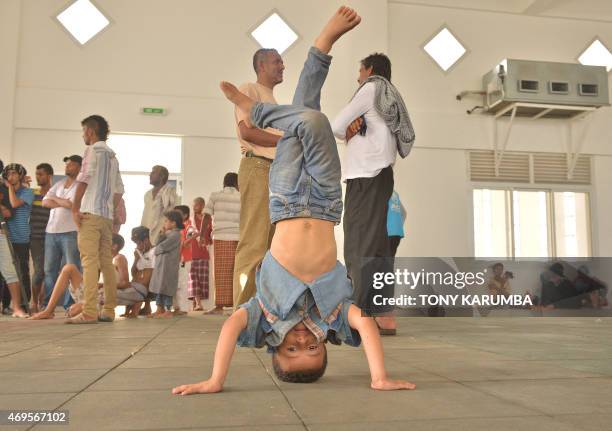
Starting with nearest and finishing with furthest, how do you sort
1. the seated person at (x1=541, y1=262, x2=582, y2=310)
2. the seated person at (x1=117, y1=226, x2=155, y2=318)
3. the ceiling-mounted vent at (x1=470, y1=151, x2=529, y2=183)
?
the seated person at (x1=117, y1=226, x2=155, y2=318) → the seated person at (x1=541, y1=262, x2=582, y2=310) → the ceiling-mounted vent at (x1=470, y1=151, x2=529, y2=183)

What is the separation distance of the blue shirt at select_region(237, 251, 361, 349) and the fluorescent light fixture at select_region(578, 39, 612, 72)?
30.0 feet

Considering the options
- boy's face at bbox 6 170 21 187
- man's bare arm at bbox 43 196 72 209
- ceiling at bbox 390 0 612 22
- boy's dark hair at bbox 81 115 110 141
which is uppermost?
ceiling at bbox 390 0 612 22

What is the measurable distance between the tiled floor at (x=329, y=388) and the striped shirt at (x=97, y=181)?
1.24 metres

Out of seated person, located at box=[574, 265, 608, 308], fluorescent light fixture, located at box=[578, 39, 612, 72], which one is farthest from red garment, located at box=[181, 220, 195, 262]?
fluorescent light fixture, located at box=[578, 39, 612, 72]

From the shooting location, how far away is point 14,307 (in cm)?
463

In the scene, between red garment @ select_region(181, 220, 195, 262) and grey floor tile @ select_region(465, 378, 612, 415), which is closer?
grey floor tile @ select_region(465, 378, 612, 415)

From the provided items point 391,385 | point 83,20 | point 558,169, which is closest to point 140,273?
point 391,385

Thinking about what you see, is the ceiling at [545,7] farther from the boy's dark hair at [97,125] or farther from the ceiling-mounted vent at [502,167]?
the boy's dark hair at [97,125]

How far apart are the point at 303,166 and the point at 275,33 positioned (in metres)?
6.91

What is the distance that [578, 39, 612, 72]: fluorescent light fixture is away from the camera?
9016mm

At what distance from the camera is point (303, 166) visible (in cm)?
171

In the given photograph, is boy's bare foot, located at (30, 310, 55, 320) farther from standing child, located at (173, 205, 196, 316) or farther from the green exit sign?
the green exit sign

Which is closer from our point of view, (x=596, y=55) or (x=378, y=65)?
(x=378, y=65)

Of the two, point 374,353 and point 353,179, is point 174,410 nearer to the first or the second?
point 374,353
